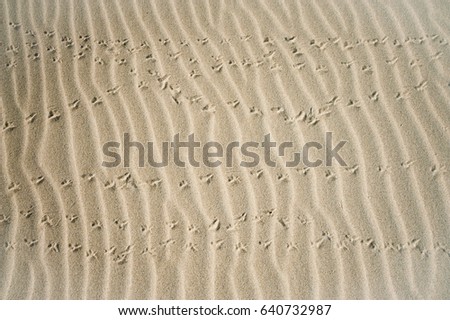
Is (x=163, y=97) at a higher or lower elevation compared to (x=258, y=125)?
higher

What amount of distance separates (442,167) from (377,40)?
3.28 feet

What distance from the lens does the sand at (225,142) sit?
2.79 meters

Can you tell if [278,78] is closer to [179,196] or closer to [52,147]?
[179,196]

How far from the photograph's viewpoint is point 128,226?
9.45 ft

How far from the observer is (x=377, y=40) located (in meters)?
3.34

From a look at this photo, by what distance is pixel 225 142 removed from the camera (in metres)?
3.08

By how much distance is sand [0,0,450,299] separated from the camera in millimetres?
2787

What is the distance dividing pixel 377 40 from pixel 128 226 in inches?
82.6
